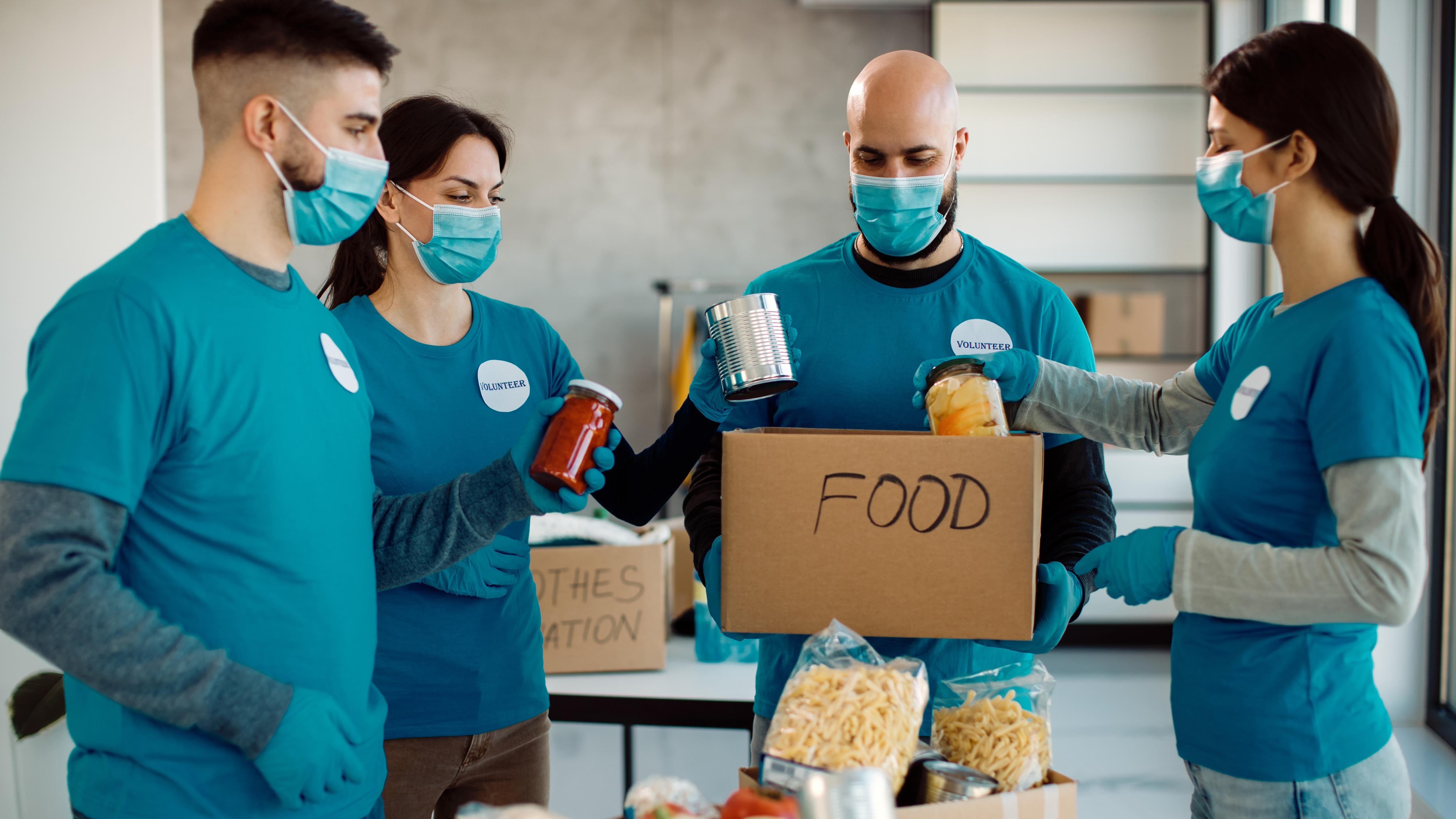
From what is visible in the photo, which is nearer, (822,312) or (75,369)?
(75,369)

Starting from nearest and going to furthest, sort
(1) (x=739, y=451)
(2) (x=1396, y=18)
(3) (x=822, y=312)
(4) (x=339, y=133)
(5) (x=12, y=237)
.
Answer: (1) (x=739, y=451) → (4) (x=339, y=133) → (3) (x=822, y=312) → (5) (x=12, y=237) → (2) (x=1396, y=18)

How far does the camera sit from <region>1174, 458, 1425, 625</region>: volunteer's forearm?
36.6 inches

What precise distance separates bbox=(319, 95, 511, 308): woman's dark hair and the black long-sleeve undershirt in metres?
0.64

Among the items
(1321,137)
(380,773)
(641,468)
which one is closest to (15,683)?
(380,773)

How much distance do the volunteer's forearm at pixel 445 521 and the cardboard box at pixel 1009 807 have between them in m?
0.49

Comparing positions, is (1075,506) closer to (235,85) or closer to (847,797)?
(847,797)

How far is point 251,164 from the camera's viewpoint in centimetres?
106

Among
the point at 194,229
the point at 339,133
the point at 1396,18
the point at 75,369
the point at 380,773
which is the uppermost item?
the point at 1396,18

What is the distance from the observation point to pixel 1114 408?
1.30 meters

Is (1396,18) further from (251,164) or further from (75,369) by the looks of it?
(75,369)

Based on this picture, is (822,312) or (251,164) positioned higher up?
(251,164)

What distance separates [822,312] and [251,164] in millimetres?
765

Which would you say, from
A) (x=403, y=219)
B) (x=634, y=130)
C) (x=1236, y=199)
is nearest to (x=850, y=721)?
(x=1236, y=199)

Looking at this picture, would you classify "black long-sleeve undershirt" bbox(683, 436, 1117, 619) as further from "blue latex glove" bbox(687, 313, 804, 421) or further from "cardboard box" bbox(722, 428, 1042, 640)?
"cardboard box" bbox(722, 428, 1042, 640)
